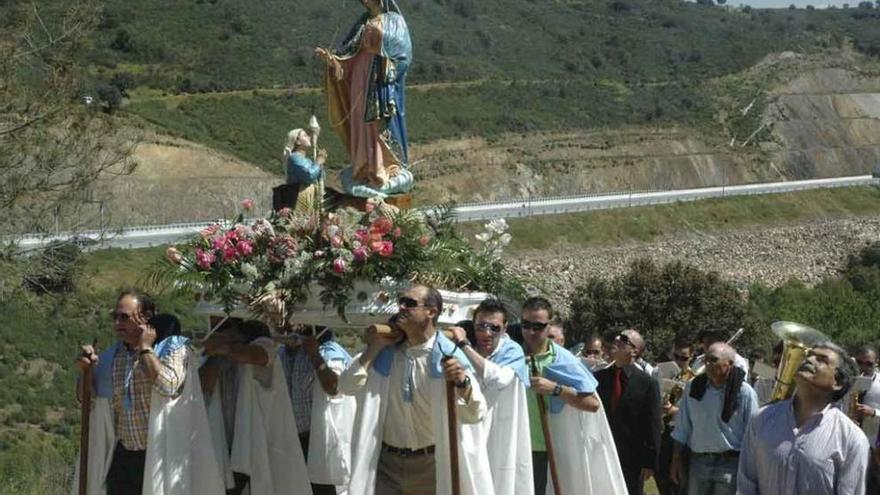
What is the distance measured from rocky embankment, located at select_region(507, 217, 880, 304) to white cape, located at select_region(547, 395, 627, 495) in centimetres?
5024

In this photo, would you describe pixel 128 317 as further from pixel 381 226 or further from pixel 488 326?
pixel 488 326

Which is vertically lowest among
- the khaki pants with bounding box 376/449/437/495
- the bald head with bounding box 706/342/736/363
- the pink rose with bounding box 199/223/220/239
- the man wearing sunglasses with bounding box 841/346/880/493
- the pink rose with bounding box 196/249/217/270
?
the khaki pants with bounding box 376/449/437/495

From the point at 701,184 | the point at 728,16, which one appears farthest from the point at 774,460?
the point at 728,16

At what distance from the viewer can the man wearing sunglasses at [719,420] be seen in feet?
33.4

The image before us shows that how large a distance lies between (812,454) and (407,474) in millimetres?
2378

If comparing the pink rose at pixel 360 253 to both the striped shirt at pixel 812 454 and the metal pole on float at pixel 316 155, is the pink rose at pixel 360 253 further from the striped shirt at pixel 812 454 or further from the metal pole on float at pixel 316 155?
the striped shirt at pixel 812 454

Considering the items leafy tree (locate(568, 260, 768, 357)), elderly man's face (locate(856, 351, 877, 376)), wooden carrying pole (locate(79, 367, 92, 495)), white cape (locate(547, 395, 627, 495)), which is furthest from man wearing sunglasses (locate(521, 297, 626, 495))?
leafy tree (locate(568, 260, 768, 357))

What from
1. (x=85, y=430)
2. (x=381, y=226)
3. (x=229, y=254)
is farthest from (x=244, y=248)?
(x=85, y=430)

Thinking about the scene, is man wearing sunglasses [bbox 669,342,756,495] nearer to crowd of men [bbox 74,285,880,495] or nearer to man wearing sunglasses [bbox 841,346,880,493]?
crowd of men [bbox 74,285,880,495]

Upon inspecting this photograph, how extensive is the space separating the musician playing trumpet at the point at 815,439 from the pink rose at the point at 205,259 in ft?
11.8

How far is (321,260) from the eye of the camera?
9.34m

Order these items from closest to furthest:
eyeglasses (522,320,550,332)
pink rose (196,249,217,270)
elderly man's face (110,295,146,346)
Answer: elderly man's face (110,295,146,346) < eyeglasses (522,320,550,332) < pink rose (196,249,217,270)

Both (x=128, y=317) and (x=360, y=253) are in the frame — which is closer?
(x=128, y=317)

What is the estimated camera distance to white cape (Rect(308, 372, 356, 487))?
31.6 ft
